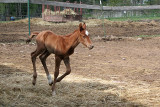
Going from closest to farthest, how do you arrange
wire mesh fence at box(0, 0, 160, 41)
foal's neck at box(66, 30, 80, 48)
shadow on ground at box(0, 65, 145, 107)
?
shadow on ground at box(0, 65, 145, 107) < foal's neck at box(66, 30, 80, 48) < wire mesh fence at box(0, 0, 160, 41)

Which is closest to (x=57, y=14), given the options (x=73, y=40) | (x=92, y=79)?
(x=92, y=79)

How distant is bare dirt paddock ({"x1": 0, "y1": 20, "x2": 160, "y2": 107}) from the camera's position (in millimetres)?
5953

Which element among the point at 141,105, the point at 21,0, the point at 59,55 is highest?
the point at 21,0

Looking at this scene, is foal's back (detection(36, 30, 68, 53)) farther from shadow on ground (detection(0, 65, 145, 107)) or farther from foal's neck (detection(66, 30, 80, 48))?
shadow on ground (detection(0, 65, 145, 107))

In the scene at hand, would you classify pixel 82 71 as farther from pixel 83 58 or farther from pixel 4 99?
pixel 4 99

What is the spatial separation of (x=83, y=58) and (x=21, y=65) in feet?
8.35

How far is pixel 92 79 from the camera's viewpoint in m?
7.88

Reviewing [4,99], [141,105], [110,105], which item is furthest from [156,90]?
[4,99]

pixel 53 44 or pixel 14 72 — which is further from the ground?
pixel 53 44

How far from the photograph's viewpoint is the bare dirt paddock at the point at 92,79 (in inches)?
234

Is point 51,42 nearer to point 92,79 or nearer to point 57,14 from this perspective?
point 92,79

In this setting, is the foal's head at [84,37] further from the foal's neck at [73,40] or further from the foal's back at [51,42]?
the foal's back at [51,42]

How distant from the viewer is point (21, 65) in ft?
31.2

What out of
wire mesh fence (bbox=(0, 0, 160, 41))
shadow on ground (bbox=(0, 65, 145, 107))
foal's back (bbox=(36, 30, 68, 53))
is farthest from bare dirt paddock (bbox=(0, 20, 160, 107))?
wire mesh fence (bbox=(0, 0, 160, 41))
